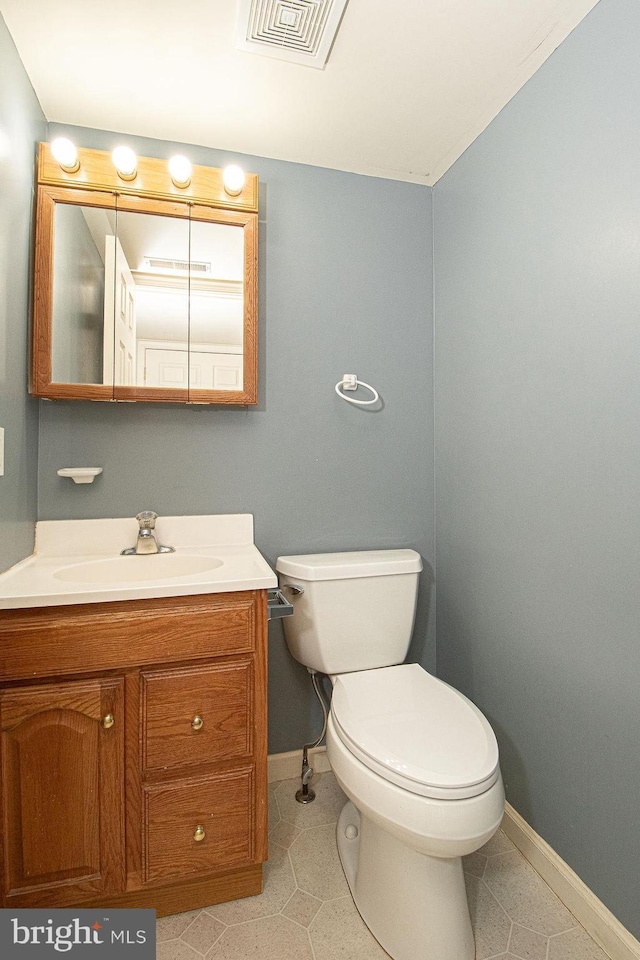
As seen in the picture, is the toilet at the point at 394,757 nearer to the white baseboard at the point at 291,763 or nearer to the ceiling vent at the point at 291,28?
the white baseboard at the point at 291,763

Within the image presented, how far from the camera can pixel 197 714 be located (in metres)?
1.26

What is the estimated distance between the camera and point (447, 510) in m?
1.91

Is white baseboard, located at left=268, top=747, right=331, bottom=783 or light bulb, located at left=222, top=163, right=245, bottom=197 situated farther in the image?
white baseboard, located at left=268, top=747, right=331, bottom=783

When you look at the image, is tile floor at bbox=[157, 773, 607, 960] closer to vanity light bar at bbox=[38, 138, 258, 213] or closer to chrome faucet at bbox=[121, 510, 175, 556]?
chrome faucet at bbox=[121, 510, 175, 556]

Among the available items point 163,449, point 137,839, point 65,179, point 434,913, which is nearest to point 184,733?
point 137,839

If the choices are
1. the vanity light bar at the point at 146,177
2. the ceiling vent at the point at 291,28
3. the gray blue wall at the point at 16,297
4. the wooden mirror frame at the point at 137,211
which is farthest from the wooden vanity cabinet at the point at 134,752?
the ceiling vent at the point at 291,28

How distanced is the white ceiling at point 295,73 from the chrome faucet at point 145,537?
127 centimetres

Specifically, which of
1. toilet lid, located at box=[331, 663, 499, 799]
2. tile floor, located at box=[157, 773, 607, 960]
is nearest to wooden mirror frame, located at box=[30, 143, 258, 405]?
toilet lid, located at box=[331, 663, 499, 799]

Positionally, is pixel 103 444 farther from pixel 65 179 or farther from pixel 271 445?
pixel 65 179

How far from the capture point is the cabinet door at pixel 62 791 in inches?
45.2

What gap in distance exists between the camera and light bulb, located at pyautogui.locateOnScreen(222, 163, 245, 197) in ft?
5.36

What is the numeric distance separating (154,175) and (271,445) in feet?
3.06

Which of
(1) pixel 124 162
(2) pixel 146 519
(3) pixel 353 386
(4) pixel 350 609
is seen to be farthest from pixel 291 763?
(1) pixel 124 162

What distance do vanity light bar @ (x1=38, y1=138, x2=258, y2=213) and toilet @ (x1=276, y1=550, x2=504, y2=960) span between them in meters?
1.21
